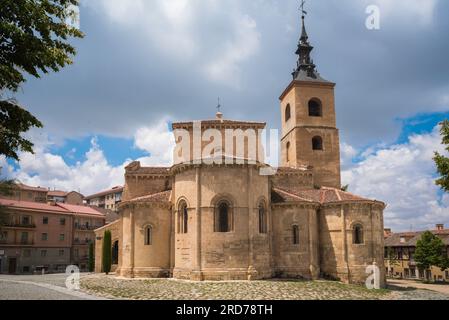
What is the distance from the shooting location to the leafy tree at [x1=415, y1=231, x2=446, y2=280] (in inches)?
1941

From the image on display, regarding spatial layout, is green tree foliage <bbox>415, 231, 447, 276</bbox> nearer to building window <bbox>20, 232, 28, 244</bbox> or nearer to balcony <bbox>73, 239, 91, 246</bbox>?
balcony <bbox>73, 239, 91, 246</bbox>

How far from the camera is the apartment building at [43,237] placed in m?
45.5

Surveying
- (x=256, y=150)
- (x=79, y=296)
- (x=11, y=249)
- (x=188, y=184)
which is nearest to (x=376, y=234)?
(x=256, y=150)

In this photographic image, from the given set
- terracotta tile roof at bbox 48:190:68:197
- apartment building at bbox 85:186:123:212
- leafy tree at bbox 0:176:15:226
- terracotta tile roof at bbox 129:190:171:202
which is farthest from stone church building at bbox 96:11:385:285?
apartment building at bbox 85:186:123:212

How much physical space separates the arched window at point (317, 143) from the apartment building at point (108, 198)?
53.4 metres

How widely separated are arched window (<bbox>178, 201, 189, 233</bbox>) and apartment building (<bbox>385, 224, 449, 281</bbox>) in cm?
3880

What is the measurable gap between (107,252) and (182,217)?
9758 mm

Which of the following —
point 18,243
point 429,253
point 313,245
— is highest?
point 313,245

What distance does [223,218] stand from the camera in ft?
90.9

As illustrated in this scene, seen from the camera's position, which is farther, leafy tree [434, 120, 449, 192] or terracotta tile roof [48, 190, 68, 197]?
terracotta tile roof [48, 190, 68, 197]

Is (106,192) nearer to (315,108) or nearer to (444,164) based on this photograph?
(315,108)

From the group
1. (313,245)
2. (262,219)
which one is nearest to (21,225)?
(262,219)

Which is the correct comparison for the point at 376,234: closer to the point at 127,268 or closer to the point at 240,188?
the point at 240,188

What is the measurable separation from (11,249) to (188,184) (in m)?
28.1
